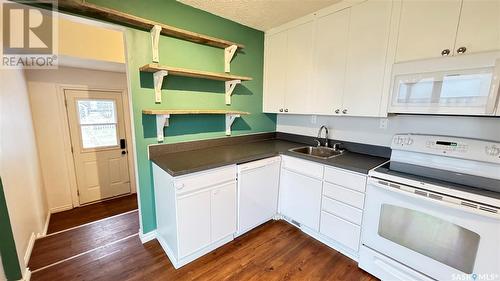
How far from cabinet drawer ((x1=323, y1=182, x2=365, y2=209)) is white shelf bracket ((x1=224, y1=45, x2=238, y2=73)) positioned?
172 cm

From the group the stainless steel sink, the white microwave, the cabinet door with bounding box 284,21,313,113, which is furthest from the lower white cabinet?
the white microwave

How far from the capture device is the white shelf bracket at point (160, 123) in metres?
1.98

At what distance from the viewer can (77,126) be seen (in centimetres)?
290

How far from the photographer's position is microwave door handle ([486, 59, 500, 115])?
1246 millimetres

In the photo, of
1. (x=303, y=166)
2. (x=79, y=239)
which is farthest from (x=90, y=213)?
(x=303, y=166)

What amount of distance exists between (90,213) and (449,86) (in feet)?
13.4

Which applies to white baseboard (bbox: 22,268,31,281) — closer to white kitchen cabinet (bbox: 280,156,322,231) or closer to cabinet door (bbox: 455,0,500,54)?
white kitchen cabinet (bbox: 280,156,322,231)

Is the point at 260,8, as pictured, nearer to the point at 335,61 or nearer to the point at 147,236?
the point at 335,61

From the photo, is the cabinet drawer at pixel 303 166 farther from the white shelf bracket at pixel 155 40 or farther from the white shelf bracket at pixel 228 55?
the white shelf bracket at pixel 155 40

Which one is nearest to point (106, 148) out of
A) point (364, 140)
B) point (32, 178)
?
point (32, 178)

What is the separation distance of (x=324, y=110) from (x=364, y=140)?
563 millimetres

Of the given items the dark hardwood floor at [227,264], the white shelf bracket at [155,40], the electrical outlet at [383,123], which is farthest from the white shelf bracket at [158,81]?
the electrical outlet at [383,123]

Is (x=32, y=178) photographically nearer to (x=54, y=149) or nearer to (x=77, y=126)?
(x=54, y=149)

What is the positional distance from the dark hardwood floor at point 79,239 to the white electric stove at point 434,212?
2489 mm
